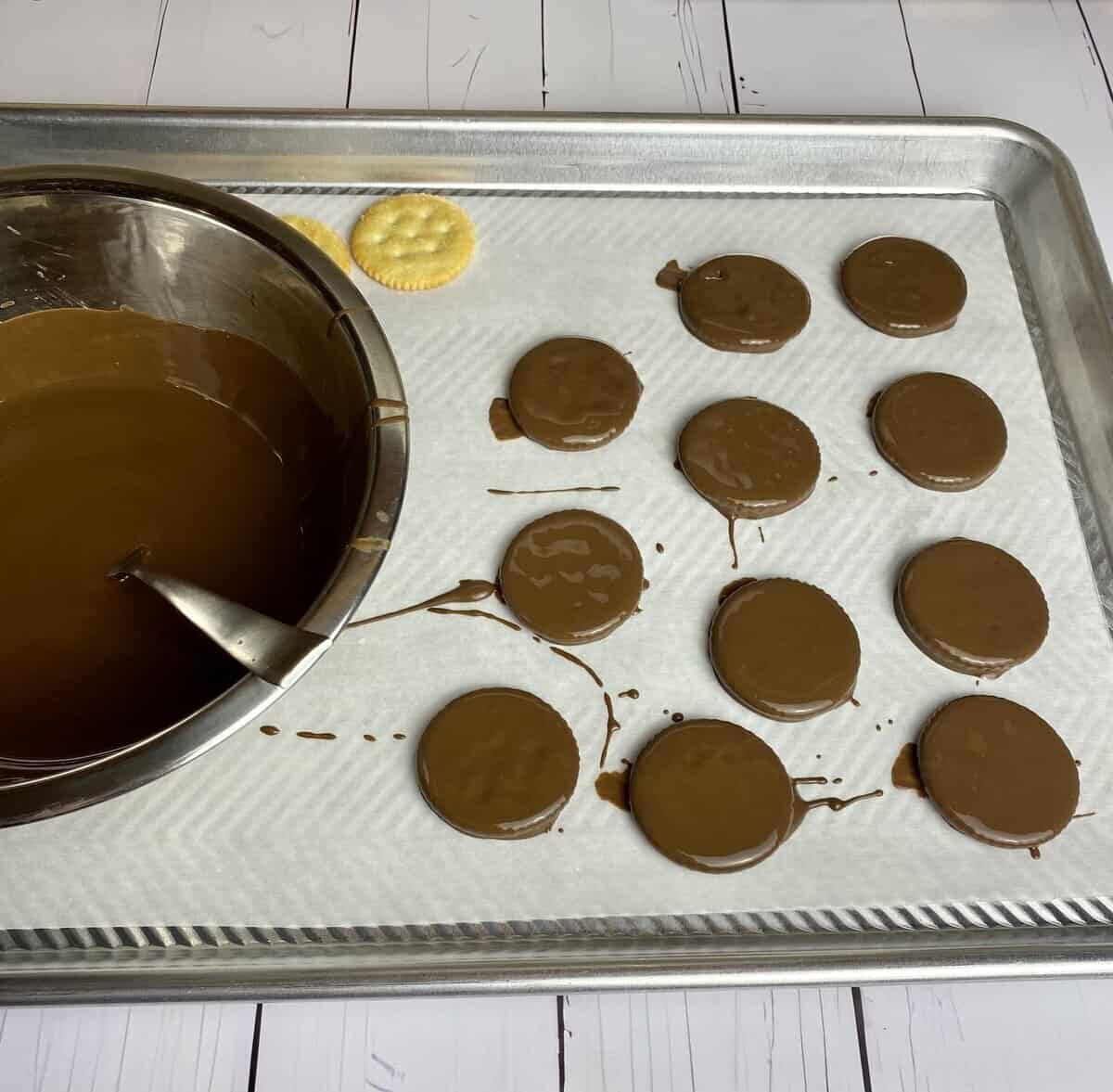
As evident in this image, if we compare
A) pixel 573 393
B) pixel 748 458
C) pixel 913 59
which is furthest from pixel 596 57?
pixel 748 458

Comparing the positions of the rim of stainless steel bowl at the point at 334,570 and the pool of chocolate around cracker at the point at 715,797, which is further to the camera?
the pool of chocolate around cracker at the point at 715,797

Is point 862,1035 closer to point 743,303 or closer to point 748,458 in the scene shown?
point 748,458

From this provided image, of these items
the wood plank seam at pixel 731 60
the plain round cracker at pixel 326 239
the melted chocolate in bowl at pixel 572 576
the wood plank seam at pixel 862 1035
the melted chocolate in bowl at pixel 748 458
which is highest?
the wood plank seam at pixel 731 60

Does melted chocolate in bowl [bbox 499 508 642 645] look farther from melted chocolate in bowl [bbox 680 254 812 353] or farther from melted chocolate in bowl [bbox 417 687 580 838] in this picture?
melted chocolate in bowl [bbox 680 254 812 353]

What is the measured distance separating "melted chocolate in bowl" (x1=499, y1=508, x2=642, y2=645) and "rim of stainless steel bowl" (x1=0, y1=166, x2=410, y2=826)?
30 cm

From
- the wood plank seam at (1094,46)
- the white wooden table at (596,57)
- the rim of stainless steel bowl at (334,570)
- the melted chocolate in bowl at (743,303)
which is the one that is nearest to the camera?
the rim of stainless steel bowl at (334,570)

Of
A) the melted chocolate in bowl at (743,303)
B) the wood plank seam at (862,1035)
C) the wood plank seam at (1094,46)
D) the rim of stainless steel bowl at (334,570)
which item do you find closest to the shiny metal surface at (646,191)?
the wood plank seam at (862,1035)

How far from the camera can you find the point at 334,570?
2.70 feet

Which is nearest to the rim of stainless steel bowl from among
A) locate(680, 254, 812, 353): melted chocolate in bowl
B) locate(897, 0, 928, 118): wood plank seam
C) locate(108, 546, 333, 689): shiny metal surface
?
locate(108, 546, 333, 689): shiny metal surface

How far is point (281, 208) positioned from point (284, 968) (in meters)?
0.99

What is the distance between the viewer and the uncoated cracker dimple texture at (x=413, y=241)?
4.33 ft

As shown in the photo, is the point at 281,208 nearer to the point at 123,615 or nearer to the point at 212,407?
the point at 212,407

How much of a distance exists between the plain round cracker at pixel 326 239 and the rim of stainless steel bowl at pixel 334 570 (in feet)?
1.14

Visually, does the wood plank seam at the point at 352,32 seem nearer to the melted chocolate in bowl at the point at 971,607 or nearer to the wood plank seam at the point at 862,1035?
the melted chocolate in bowl at the point at 971,607
